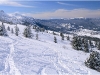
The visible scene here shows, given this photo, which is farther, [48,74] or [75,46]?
[75,46]

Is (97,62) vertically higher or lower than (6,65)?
lower

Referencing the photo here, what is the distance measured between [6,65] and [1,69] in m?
2.12

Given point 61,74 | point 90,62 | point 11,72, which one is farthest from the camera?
point 90,62

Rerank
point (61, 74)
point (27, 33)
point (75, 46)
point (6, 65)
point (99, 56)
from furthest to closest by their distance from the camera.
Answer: point (27, 33)
point (75, 46)
point (99, 56)
point (6, 65)
point (61, 74)

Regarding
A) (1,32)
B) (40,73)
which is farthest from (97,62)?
(1,32)

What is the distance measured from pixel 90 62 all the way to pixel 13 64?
15328 mm

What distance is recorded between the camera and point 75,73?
22.1 meters

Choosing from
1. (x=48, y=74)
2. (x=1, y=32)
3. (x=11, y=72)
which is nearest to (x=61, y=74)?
(x=48, y=74)

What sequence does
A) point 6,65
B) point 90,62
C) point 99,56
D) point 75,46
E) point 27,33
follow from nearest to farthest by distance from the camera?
point 6,65
point 90,62
point 99,56
point 75,46
point 27,33

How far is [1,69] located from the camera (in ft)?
67.8

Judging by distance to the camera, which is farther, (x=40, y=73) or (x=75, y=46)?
(x=75, y=46)

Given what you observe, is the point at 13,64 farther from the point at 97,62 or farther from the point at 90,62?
the point at 97,62

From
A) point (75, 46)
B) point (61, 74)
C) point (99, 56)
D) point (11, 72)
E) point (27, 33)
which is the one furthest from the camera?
point (27, 33)

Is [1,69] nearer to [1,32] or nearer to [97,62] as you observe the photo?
[97,62]
